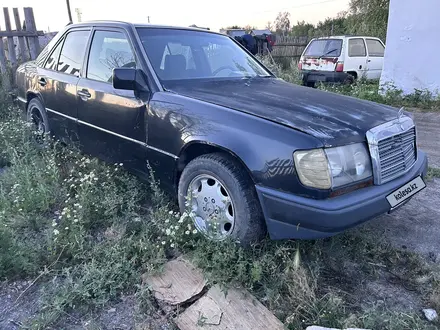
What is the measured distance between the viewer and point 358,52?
36.2 feet

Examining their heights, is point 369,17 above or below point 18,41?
above

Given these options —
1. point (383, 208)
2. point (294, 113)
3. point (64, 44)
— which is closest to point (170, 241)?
→ point (294, 113)

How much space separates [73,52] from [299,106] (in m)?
2.83

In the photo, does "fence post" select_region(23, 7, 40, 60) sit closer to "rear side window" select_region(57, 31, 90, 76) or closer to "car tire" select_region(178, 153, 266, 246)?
"rear side window" select_region(57, 31, 90, 76)

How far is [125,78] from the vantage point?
311cm

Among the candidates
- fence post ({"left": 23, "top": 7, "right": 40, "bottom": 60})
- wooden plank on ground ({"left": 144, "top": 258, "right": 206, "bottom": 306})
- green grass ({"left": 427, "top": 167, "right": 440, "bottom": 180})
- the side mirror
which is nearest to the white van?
green grass ({"left": 427, "top": 167, "right": 440, "bottom": 180})

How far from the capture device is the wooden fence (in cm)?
788

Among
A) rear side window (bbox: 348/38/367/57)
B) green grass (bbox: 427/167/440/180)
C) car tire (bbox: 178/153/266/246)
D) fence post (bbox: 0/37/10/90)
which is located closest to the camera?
car tire (bbox: 178/153/266/246)

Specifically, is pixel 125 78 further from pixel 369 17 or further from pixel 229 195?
pixel 369 17

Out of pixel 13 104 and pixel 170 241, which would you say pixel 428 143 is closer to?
pixel 170 241

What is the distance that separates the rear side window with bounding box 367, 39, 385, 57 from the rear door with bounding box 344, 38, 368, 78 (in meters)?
0.35

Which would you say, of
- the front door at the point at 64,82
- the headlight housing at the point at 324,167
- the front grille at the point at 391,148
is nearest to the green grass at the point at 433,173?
the front grille at the point at 391,148

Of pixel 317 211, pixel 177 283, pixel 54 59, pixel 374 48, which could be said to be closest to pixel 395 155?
pixel 317 211

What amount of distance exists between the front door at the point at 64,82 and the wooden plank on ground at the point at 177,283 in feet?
7.28
